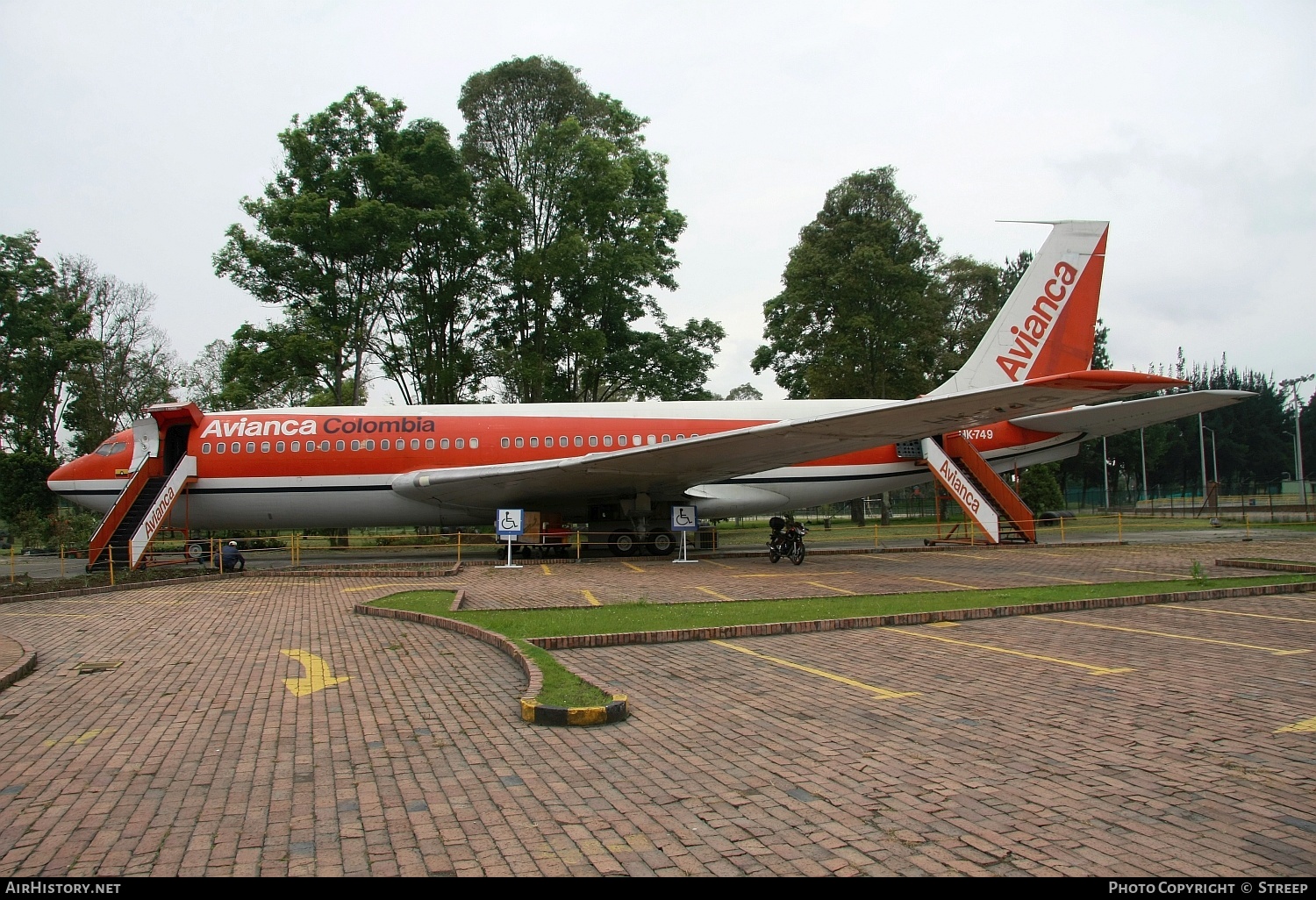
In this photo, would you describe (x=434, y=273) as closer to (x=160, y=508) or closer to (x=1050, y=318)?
(x=160, y=508)

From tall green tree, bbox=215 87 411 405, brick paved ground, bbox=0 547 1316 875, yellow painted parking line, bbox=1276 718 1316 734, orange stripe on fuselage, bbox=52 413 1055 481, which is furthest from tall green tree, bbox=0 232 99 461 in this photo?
yellow painted parking line, bbox=1276 718 1316 734

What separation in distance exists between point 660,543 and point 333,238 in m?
20.2

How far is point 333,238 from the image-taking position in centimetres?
3225

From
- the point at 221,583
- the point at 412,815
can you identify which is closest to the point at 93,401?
the point at 221,583

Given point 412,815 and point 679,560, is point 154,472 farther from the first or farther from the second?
point 412,815

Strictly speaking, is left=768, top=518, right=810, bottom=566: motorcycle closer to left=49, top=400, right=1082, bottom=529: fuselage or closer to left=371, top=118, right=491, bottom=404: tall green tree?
left=49, top=400, right=1082, bottom=529: fuselage

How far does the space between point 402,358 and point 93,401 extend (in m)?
18.6

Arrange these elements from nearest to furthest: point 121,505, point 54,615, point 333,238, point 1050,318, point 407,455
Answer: point 54,615, point 121,505, point 407,455, point 1050,318, point 333,238

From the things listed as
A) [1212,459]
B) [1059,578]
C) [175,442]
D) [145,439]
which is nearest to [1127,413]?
[1059,578]

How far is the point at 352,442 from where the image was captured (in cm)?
2075

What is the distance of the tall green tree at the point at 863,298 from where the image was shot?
122 feet

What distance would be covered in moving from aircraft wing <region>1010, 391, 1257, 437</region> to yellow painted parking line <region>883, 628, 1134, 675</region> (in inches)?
446

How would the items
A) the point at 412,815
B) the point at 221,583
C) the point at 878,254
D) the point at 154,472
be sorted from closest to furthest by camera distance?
the point at 412,815 → the point at 221,583 → the point at 154,472 → the point at 878,254

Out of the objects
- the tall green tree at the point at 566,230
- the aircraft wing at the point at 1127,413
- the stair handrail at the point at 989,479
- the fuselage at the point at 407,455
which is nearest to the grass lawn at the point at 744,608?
the aircraft wing at the point at 1127,413
